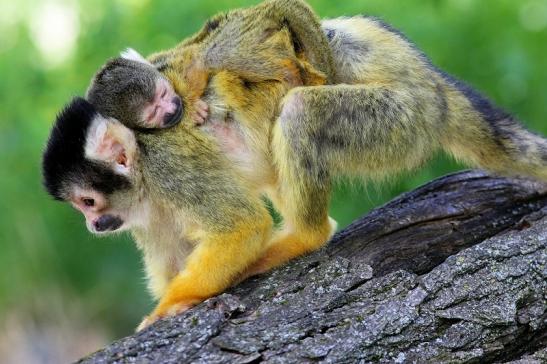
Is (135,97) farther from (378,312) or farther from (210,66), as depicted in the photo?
(378,312)

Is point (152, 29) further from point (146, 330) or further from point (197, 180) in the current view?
point (146, 330)

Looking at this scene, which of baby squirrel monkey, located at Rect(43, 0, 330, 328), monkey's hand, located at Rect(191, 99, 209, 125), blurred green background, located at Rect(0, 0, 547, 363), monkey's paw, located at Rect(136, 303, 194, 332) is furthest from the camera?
blurred green background, located at Rect(0, 0, 547, 363)

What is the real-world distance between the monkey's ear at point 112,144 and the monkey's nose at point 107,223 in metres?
0.26

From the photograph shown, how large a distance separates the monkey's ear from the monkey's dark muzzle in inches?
7.6

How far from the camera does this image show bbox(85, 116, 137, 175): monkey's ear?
4203mm

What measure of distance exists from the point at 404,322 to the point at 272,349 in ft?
1.97

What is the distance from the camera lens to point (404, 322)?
357 centimetres

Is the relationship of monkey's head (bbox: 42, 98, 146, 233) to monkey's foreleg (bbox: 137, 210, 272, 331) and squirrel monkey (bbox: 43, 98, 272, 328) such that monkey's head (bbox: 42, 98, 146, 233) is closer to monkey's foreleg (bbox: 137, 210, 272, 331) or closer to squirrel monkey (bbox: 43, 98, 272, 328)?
squirrel monkey (bbox: 43, 98, 272, 328)

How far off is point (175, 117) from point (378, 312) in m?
1.56

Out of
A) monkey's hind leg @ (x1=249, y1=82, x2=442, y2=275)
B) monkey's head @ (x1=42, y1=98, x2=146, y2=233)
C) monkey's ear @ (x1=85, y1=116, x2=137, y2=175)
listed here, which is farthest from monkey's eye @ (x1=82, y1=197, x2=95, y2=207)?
monkey's hind leg @ (x1=249, y1=82, x2=442, y2=275)

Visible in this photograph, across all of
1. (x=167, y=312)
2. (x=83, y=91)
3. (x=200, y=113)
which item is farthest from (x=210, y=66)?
(x=83, y=91)

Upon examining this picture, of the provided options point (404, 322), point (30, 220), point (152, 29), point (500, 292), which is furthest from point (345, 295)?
point (30, 220)

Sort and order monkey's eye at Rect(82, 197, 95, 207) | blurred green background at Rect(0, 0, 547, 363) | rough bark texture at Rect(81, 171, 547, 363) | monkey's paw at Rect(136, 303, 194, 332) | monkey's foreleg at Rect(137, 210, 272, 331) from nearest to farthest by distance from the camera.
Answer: rough bark texture at Rect(81, 171, 547, 363), monkey's paw at Rect(136, 303, 194, 332), monkey's foreleg at Rect(137, 210, 272, 331), monkey's eye at Rect(82, 197, 95, 207), blurred green background at Rect(0, 0, 547, 363)

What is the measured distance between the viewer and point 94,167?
168 inches
